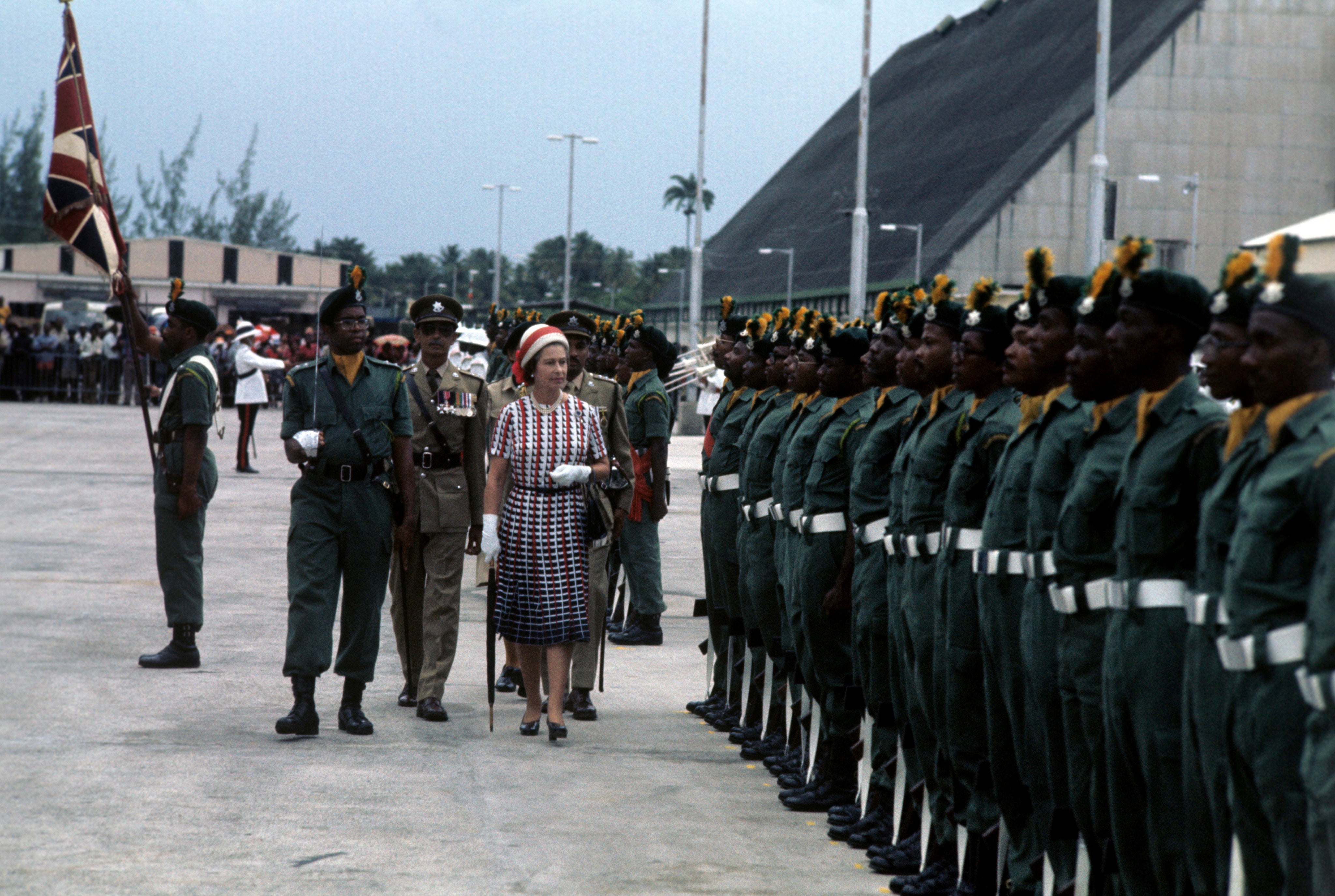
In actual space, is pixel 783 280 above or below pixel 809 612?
above

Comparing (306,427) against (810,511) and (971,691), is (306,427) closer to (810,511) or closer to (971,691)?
(810,511)

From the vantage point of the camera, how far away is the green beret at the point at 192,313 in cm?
1051

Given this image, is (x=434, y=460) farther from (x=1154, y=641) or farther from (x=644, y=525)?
(x=1154, y=641)

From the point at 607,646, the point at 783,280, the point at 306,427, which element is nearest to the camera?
the point at 306,427

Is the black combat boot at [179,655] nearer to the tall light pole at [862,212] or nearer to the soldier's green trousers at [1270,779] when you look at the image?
the soldier's green trousers at [1270,779]

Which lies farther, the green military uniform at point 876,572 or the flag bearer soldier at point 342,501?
the flag bearer soldier at point 342,501

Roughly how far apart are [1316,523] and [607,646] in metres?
8.55

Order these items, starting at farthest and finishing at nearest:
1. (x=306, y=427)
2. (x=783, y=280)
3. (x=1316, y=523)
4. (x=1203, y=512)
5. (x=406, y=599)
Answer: (x=783, y=280), (x=406, y=599), (x=306, y=427), (x=1203, y=512), (x=1316, y=523)

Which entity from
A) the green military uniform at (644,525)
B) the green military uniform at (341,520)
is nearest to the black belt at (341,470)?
the green military uniform at (341,520)

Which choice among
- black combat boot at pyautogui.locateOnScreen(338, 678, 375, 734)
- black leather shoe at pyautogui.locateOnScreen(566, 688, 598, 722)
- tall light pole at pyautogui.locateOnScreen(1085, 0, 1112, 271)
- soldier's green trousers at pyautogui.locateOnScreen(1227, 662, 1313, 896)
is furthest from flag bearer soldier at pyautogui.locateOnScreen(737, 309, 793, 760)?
tall light pole at pyautogui.locateOnScreen(1085, 0, 1112, 271)

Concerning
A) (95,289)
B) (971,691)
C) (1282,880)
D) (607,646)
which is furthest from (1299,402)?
(95,289)

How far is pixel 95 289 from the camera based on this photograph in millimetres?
74750

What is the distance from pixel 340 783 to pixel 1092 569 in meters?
3.97

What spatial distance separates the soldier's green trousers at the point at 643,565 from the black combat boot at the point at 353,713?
3.61 m
